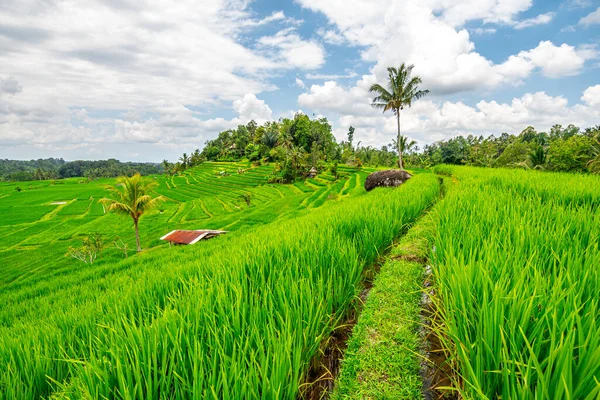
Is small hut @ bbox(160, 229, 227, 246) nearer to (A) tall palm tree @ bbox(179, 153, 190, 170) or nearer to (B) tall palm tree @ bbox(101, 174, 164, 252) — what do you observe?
(B) tall palm tree @ bbox(101, 174, 164, 252)

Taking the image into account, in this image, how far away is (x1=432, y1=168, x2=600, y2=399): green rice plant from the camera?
1.12 metres

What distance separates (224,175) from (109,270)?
50117mm

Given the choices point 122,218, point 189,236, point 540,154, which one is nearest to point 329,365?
point 189,236

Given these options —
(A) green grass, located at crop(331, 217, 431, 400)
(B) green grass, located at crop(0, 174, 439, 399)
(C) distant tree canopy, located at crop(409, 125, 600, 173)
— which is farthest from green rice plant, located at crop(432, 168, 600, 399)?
(C) distant tree canopy, located at crop(409, 125, 600, 173)

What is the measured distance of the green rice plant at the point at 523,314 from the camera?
1.12 m

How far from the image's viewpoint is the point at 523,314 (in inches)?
55.7

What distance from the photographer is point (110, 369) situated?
1508 mm

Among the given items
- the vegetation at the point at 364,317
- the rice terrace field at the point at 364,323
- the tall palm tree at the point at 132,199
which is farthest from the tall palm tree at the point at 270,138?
the rice terrace field at the point at 364,323

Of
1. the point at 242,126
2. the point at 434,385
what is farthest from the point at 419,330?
the point at 242,126

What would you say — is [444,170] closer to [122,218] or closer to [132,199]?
[132,199]

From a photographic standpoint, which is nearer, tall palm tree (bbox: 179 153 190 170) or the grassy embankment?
the grassy embankment

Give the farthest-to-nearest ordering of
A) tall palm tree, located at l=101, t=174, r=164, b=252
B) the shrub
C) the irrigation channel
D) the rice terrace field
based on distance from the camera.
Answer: the shrub → tall palm tree, located at l=101, t=174, r=164, b=252 → the irrigation channel → the rice terrace field

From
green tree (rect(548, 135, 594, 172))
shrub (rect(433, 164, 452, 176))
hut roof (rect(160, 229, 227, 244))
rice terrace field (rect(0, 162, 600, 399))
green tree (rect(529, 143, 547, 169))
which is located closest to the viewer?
rice terrace field (rect(0, 162, 600, 399))

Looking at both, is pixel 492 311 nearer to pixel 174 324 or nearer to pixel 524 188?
pixel 174 324
